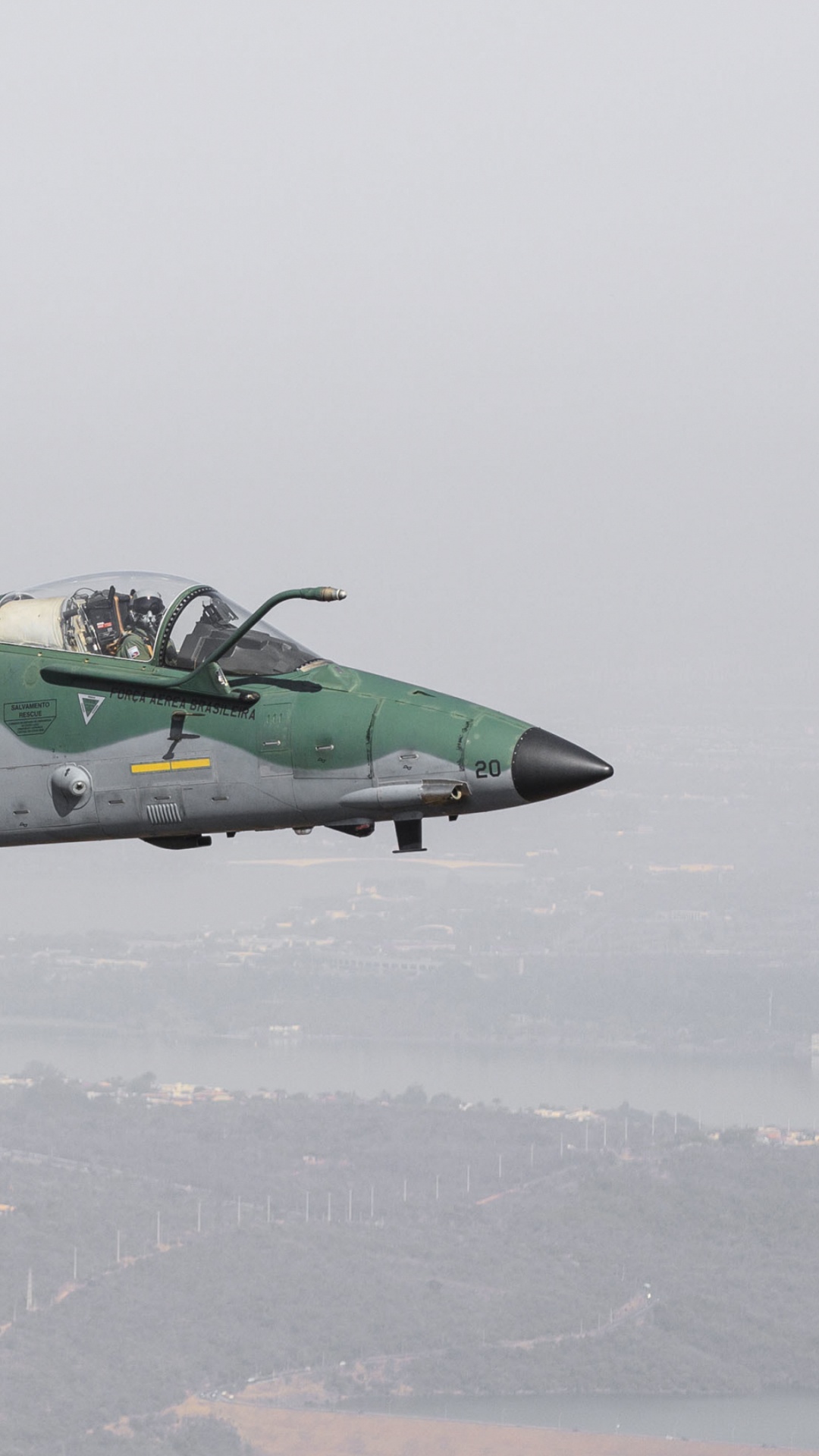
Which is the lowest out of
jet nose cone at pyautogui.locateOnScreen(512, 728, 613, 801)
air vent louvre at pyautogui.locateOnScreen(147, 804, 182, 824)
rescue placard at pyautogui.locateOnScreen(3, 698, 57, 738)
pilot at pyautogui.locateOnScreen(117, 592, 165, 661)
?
air vent louvre at pyautogui.locateOnScreen(147, 804, 182, 824)

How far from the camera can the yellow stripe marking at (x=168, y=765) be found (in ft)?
83.6

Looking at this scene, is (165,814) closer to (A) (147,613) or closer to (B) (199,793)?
(B) (199,793)

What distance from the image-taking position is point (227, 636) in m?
25.7

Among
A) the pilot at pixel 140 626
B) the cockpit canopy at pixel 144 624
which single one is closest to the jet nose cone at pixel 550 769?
the cockpit canopy at pixel 144 624

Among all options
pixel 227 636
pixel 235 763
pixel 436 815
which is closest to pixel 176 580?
pixel 227 636

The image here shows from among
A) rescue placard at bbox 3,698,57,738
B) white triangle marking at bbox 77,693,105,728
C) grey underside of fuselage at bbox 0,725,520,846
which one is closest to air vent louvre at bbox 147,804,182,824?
grey underside of fuselage at bbox 0,725,520,846

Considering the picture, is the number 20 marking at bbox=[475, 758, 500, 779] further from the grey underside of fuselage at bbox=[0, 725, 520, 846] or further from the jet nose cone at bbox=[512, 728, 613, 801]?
the jet nose cone at bbox=[512, 728, 613, 801]

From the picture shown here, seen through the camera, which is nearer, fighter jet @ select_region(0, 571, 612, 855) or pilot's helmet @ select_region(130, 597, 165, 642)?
fighter jet @ select_region(0, 571, 612, 855)

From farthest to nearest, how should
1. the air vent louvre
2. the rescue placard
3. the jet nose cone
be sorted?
the rescue placard, the air vent louvre, the jet nose cone

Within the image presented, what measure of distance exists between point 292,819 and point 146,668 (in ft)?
9.63

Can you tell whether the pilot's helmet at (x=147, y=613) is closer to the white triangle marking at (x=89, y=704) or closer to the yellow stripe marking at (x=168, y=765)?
the white triangle marking at (x=89, y=704)

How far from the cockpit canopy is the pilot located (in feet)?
0.03

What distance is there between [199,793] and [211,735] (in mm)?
849

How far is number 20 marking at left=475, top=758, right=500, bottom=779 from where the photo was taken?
23.6m
